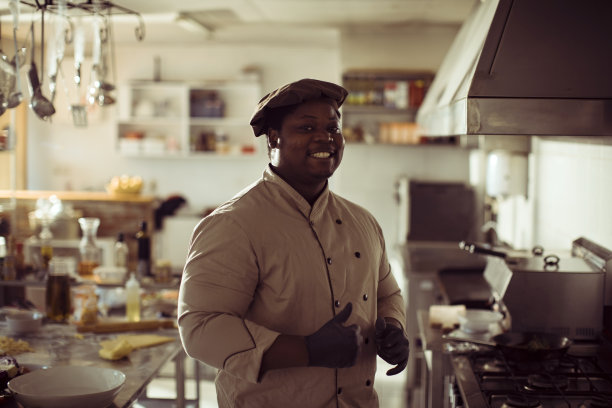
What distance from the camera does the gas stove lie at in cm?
197

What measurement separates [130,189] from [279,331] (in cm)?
479

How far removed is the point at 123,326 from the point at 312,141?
1.42 m

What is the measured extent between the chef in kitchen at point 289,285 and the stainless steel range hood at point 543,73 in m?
0.44

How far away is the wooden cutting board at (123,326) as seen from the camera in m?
2.75

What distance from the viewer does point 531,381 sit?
82.9 inches

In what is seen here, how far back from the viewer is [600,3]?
204 centimetres

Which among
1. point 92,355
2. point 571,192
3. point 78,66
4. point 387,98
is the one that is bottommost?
point 92,355

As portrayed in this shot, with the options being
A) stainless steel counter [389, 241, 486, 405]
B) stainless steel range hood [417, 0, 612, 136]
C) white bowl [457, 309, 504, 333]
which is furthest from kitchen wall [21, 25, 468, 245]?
stainless steel range hood [417, 0, 612, 136]

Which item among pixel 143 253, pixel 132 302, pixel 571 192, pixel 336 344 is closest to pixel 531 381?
pixel 336 344

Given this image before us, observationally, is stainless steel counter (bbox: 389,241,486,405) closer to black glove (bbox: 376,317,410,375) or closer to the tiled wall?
the tiled wall

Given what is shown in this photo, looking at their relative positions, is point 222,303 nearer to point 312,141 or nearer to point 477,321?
point 312,141

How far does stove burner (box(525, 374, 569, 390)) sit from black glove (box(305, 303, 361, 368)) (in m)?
0.76

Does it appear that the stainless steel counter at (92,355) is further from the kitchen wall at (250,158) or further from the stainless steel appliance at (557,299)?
the kitchen wall at (250,158)

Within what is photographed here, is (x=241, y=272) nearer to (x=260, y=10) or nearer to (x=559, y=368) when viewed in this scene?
(x=559, y=368)
